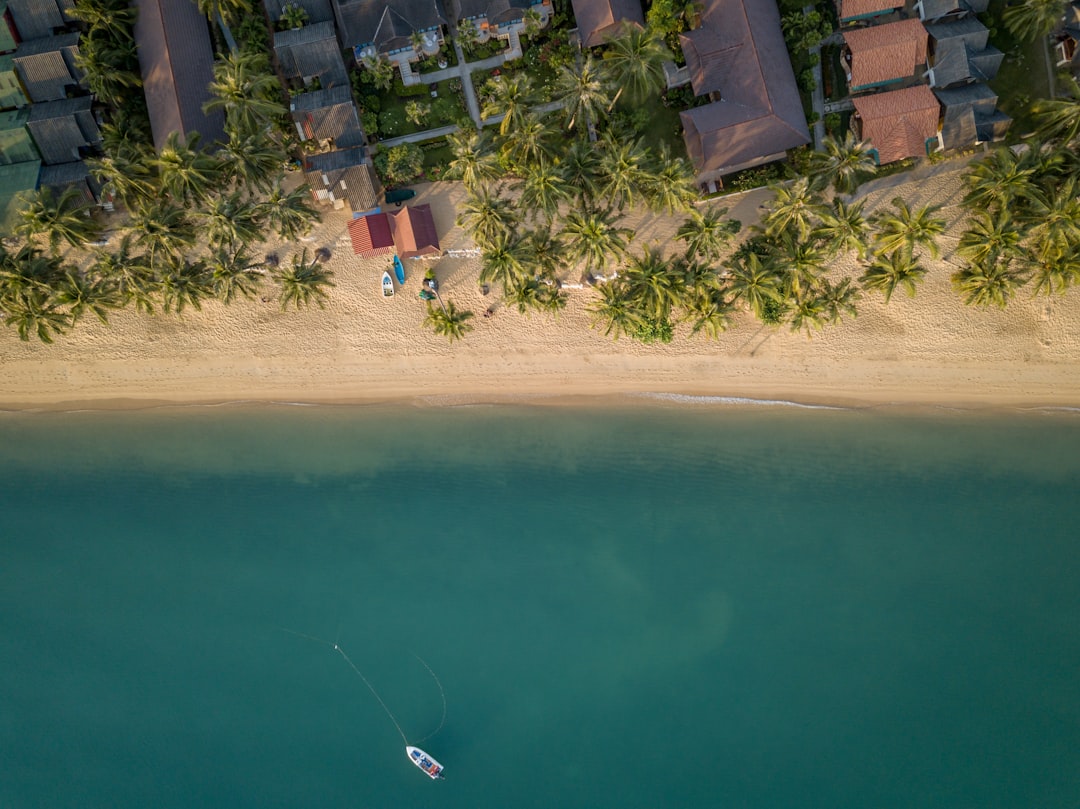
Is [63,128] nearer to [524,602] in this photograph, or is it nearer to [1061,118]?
[524,602]

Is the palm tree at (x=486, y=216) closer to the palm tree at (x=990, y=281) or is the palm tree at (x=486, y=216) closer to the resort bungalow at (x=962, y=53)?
the palm tree at (x=990, y=281)

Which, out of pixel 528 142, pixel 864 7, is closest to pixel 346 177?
pixel 528 142

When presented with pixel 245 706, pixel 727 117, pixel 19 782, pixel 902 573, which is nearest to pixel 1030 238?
pixel 727 117

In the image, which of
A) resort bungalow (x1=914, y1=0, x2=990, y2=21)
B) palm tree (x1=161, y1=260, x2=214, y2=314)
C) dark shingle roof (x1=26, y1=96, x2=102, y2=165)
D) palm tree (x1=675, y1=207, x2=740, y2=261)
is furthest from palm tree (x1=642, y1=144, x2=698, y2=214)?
dark shingle roof (x1=26, y1=96, x2=102, y2=165)

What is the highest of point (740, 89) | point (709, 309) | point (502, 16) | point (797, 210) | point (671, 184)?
point (502, 16)

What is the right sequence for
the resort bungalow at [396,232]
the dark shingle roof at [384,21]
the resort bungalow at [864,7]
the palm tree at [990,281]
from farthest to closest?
1. the resort bungalow at [396,232]
2. the dark shingle roof at [384,21]
3. the resort bungalow at [864,7]
4. the palm tree at [990,281]

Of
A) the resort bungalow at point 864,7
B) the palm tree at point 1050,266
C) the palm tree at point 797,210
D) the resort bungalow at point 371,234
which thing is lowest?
the palm tree at point 1050,266

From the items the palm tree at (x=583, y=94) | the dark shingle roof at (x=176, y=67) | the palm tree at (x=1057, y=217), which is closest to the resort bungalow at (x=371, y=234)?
the dark shingle roof at (x=176, y=67)
